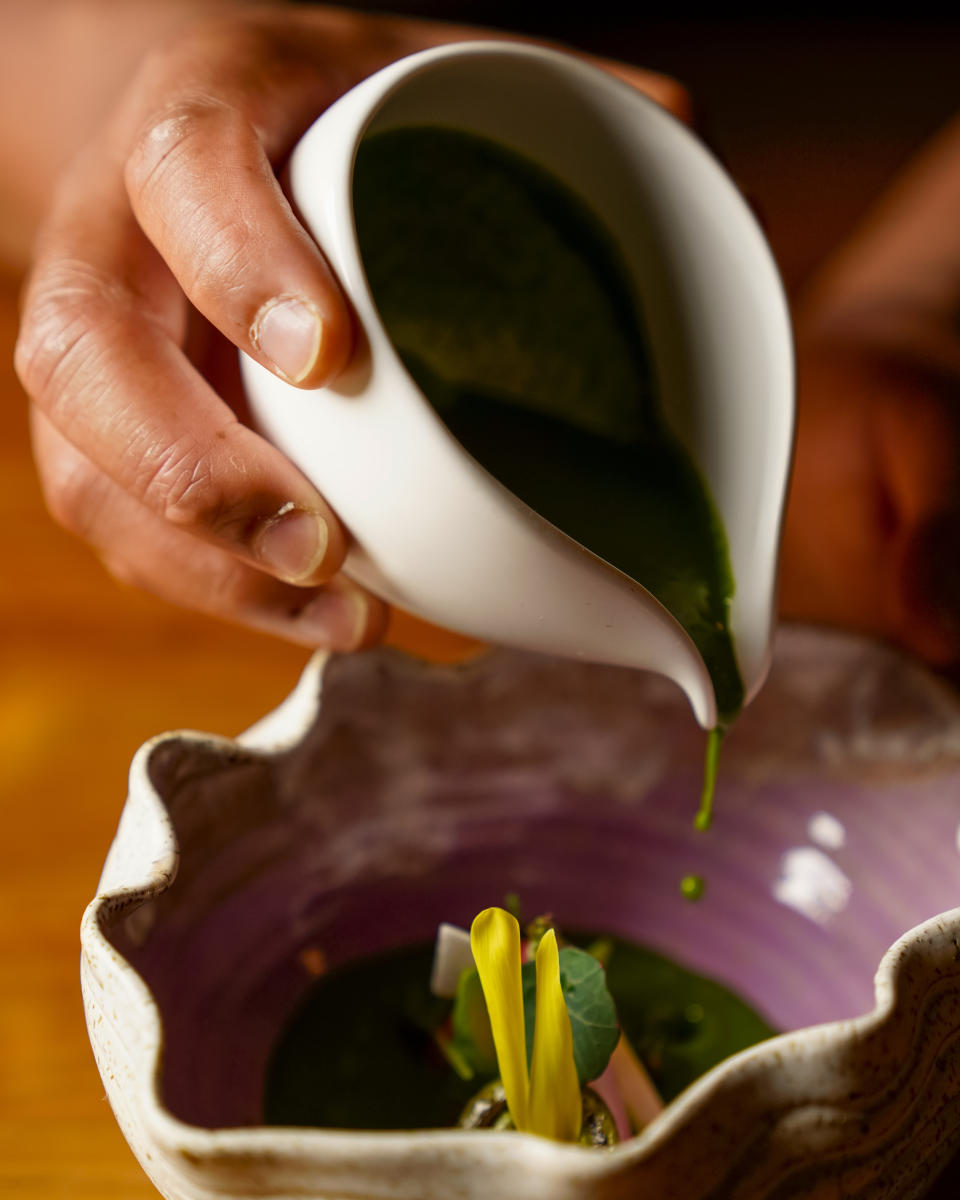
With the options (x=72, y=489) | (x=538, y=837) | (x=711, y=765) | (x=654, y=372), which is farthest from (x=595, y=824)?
(x=72, y=489)

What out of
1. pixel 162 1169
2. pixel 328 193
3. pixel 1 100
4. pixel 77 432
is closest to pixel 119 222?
pixel 77 432

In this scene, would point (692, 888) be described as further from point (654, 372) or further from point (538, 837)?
point (654, 372)

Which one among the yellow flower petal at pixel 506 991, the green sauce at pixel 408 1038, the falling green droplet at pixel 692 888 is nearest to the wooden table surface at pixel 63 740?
the green sauce at pixel 408 1038

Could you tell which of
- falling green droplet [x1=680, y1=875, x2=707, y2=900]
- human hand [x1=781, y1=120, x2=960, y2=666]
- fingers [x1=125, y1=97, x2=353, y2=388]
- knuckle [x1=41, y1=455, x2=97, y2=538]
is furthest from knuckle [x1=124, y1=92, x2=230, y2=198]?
human hand [x1=781, y1=120, x2=960, y2=666]

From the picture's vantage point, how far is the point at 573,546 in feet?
1.72

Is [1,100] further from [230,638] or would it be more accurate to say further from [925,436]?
[925,436]

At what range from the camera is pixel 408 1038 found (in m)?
0.74

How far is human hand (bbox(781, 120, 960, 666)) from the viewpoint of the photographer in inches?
41.6

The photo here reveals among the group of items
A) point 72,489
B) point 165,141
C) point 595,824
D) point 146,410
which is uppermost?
point 165,141

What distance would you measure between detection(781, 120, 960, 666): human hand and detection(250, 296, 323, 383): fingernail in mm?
640

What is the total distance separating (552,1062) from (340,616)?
341mm

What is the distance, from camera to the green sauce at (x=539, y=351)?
0.66m

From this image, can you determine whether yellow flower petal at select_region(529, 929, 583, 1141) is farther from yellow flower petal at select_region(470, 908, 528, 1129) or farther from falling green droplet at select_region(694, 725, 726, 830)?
falling green droplet at select_region(694, 725, 726, 830)

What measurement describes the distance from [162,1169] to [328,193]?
1.29 ft
